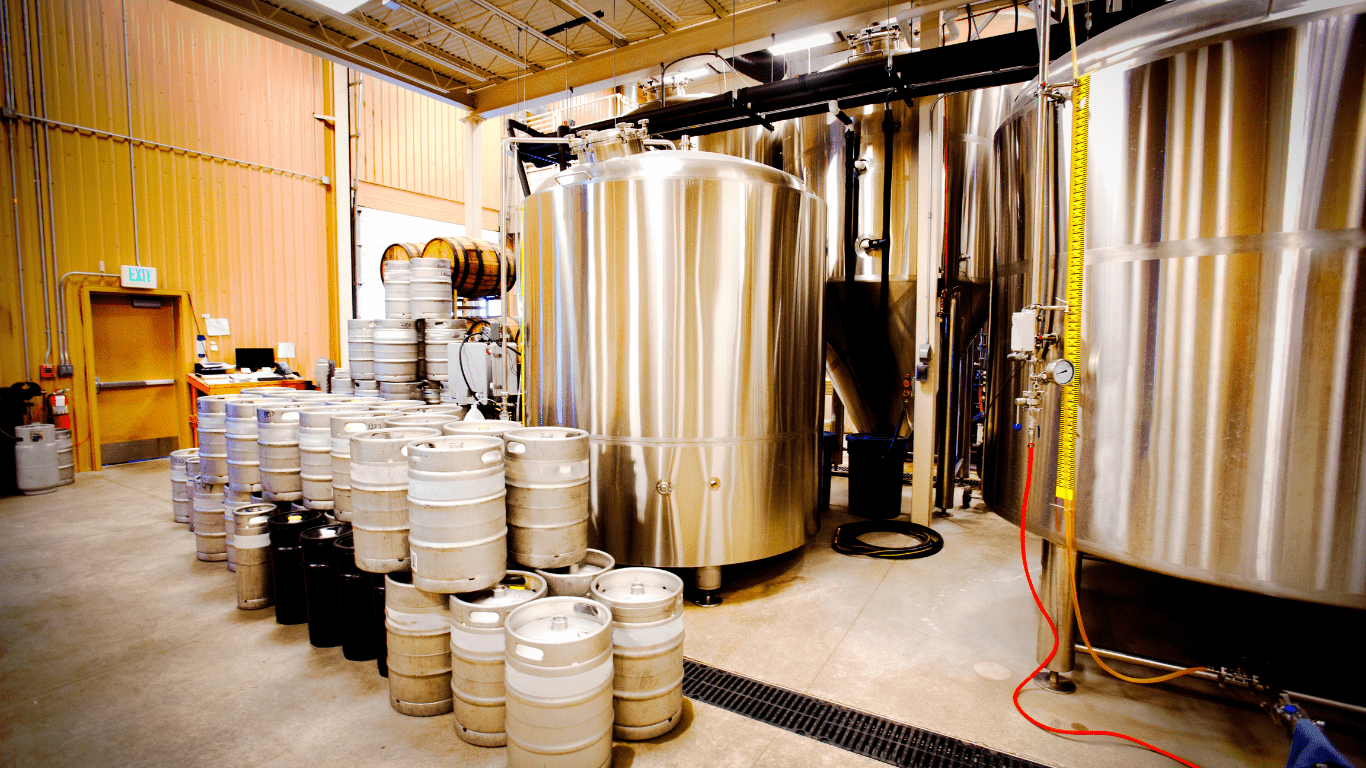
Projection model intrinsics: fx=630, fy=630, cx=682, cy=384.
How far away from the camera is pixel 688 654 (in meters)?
2.96

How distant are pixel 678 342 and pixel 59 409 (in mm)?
7582

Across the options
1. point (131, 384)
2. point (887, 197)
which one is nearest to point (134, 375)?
point (131, 384)

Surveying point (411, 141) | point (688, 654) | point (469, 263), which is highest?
point (411, 141)

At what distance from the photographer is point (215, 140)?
841 centimetres

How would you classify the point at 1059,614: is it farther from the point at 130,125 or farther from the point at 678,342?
the point at 130,125

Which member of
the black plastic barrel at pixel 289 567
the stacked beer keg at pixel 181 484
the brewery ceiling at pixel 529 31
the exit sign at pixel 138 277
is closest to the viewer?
the black plastic barrel at pixel 289 567

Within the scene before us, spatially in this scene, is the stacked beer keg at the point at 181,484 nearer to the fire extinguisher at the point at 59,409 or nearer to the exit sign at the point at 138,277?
the fire extinguisher at the point at 59,409

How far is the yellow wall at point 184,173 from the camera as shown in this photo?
6.88m

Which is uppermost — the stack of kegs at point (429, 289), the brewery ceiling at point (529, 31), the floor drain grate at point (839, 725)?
the brewery ceiling at point (529, 31)

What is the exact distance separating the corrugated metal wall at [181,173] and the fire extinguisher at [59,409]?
0.17 m

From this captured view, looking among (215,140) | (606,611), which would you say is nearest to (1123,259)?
(606,611)

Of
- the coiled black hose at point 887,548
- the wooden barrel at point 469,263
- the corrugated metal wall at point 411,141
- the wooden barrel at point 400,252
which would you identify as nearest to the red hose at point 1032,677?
the coiled black hose at point 887,548

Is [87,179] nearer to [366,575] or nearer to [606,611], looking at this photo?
[366,575]

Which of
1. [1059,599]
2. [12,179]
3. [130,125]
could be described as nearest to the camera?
[1059,599]
